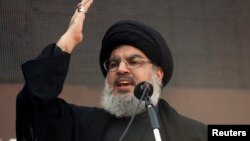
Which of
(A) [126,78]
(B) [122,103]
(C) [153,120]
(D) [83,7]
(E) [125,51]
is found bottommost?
(C) [153,120]

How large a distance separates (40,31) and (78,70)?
15.6 inches

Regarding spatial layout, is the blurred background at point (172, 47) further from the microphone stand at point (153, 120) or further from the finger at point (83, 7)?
the microphone stand at point (153, 120)

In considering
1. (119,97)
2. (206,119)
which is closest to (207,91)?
(206,119)

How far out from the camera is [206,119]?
5527mm

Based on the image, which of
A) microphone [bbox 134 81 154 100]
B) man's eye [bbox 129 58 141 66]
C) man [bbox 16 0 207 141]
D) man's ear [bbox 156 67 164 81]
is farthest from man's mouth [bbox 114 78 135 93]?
microphone [bbox 134 81 154 100]

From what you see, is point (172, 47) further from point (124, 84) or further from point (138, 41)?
point (124, 84)

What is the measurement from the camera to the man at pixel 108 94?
3279 mm

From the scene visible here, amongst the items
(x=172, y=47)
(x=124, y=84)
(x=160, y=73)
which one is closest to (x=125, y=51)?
(x=124, y=84)

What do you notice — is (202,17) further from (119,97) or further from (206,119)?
(119,97)

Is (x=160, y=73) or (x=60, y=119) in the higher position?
(x=160, y=73)

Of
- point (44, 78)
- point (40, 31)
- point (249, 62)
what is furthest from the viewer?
point (249, 62)

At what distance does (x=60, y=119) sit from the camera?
3.36 metres

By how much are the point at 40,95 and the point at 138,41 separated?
0.60m

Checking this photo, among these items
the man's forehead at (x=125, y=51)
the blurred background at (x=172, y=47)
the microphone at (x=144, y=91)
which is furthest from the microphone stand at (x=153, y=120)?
the blurred background at (x=172, y=47)
